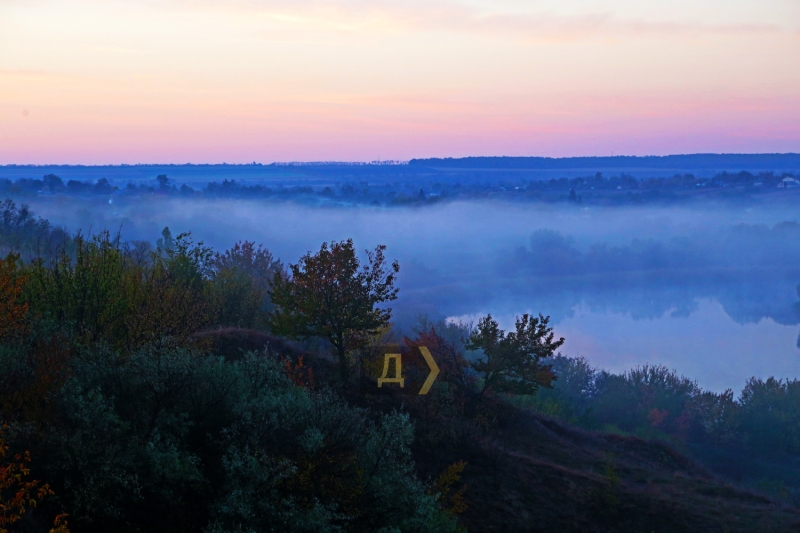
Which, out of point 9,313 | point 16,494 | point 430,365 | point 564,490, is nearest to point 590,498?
point 564,490

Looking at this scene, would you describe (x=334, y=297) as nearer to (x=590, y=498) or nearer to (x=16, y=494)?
(x=590, y=498)

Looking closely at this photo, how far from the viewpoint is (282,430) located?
1505cm

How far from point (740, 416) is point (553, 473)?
1510 inches

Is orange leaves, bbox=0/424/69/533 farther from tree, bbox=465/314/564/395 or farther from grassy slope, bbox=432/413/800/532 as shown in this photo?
tree, bbox=465/314/564/395

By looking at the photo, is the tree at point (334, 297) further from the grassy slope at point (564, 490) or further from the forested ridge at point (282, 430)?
the grassy slope at point (564, 490)

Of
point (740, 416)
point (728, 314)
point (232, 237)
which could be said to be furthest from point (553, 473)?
point (232, 237)

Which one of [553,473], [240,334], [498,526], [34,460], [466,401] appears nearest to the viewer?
[34,460]

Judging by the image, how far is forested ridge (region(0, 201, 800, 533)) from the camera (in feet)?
42.3

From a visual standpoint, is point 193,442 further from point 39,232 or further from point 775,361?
point 775,361

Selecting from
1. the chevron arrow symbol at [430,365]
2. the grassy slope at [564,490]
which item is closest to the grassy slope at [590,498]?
the grassy slope at [564,490]

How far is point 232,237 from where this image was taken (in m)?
168

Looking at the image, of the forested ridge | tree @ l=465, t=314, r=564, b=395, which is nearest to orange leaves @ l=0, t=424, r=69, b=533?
the forested ridge

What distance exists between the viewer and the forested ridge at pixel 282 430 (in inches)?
507

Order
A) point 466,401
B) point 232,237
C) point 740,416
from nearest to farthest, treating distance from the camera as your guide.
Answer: point 466,401
point 740,416
point 232,237
